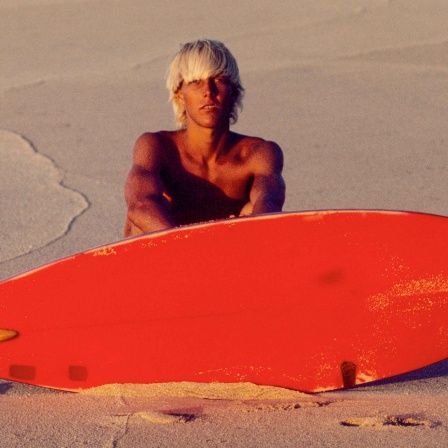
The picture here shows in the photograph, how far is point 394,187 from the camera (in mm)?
7469

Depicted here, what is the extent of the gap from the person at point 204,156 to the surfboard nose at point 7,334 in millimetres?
748

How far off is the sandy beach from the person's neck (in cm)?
113

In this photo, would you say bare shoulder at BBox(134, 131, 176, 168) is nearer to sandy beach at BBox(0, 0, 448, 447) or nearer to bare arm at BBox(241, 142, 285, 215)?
bare arm at BBox(241, 142, 285, 215)

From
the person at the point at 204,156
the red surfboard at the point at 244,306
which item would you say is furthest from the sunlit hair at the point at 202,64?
the red surfboard at the point at 244,306

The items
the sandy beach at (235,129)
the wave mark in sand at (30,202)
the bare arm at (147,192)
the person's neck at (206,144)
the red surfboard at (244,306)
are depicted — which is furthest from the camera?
the wave mark in sand at (30,202)

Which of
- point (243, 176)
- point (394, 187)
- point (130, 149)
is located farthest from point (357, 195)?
point (243, 176)

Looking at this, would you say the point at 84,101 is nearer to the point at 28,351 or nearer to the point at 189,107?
the point at 189,107

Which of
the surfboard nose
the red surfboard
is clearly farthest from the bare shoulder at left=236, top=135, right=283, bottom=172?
the surfboard nose

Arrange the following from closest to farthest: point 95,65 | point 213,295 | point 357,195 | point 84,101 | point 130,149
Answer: point 213,295
point 357,195
point 130,149
point 84,101
point 95,65

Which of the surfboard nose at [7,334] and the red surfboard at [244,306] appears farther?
the surfboard nose at [7,334]

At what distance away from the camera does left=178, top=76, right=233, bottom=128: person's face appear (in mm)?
4586

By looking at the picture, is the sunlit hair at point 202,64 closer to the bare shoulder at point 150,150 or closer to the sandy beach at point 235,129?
the bare shoulder at point 150,150

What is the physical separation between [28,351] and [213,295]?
0.69 m

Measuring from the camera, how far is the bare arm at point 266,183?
175 inches
